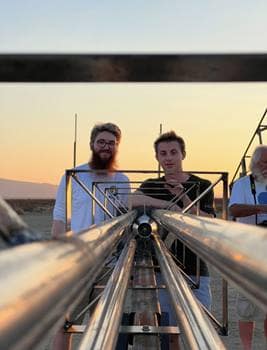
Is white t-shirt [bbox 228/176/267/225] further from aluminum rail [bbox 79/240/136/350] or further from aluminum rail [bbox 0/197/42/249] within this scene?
aluminum rail [bbox 0/197/42/249]

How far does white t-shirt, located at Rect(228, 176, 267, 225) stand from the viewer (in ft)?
12.0

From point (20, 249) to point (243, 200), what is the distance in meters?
3.39

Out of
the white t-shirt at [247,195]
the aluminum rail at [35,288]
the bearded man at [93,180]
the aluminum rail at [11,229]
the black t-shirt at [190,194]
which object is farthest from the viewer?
the white t-shirt at [247,195]

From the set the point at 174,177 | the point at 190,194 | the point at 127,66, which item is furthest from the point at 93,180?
the point at 127,66

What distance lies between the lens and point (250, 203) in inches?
145

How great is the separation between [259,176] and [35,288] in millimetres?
3398

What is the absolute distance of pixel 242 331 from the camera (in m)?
3.61

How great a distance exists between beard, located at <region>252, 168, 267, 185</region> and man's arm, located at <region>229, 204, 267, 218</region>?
204mm

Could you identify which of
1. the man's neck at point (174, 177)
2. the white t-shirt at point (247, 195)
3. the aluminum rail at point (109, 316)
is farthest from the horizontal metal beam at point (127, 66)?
the white t-shirt at point (247, 195)

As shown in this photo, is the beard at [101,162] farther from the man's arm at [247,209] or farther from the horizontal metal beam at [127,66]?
the horizontal metal beam at [127,66]

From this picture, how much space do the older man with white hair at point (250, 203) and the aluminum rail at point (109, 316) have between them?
156cm

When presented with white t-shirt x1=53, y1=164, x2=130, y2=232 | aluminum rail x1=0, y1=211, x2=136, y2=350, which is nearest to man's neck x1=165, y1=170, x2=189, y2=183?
white t-shirt x1=53, y1=164, x2=130, y2=232

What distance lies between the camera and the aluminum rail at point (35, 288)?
33cm

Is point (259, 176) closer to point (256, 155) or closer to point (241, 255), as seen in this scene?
point (256, 155)
